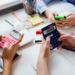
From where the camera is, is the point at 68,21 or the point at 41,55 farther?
the point at 68,21

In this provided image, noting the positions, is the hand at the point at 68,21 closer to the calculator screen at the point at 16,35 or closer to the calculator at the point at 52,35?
the calculator at the point at 52,35

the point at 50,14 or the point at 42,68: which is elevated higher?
the point at 50,14

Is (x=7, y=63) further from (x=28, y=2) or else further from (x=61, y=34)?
(x=28, y=2)

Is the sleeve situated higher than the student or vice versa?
the sleeve

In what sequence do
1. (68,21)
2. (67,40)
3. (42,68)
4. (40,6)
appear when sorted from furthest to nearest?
(40,6) → (68,21) → (67,40) → (42,68)

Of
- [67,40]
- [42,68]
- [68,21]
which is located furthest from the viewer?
[68,21]

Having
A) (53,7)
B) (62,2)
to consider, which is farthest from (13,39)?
(62,2)

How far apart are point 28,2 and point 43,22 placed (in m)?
0.21

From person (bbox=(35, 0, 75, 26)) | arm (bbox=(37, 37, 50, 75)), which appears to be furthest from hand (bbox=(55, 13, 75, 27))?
arm (bbox=(37, 37, 50, 75))

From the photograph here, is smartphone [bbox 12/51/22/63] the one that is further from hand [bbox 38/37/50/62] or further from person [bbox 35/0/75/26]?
person [bbox 35/0/75/26]

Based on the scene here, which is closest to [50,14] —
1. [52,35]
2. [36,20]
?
[36,20]

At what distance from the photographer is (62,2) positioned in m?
0.95

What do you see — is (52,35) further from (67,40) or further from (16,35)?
(16,35)

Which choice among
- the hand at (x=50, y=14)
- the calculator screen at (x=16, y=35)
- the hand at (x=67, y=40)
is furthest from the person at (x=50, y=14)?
the calculator screen at (x=16, y=35)
